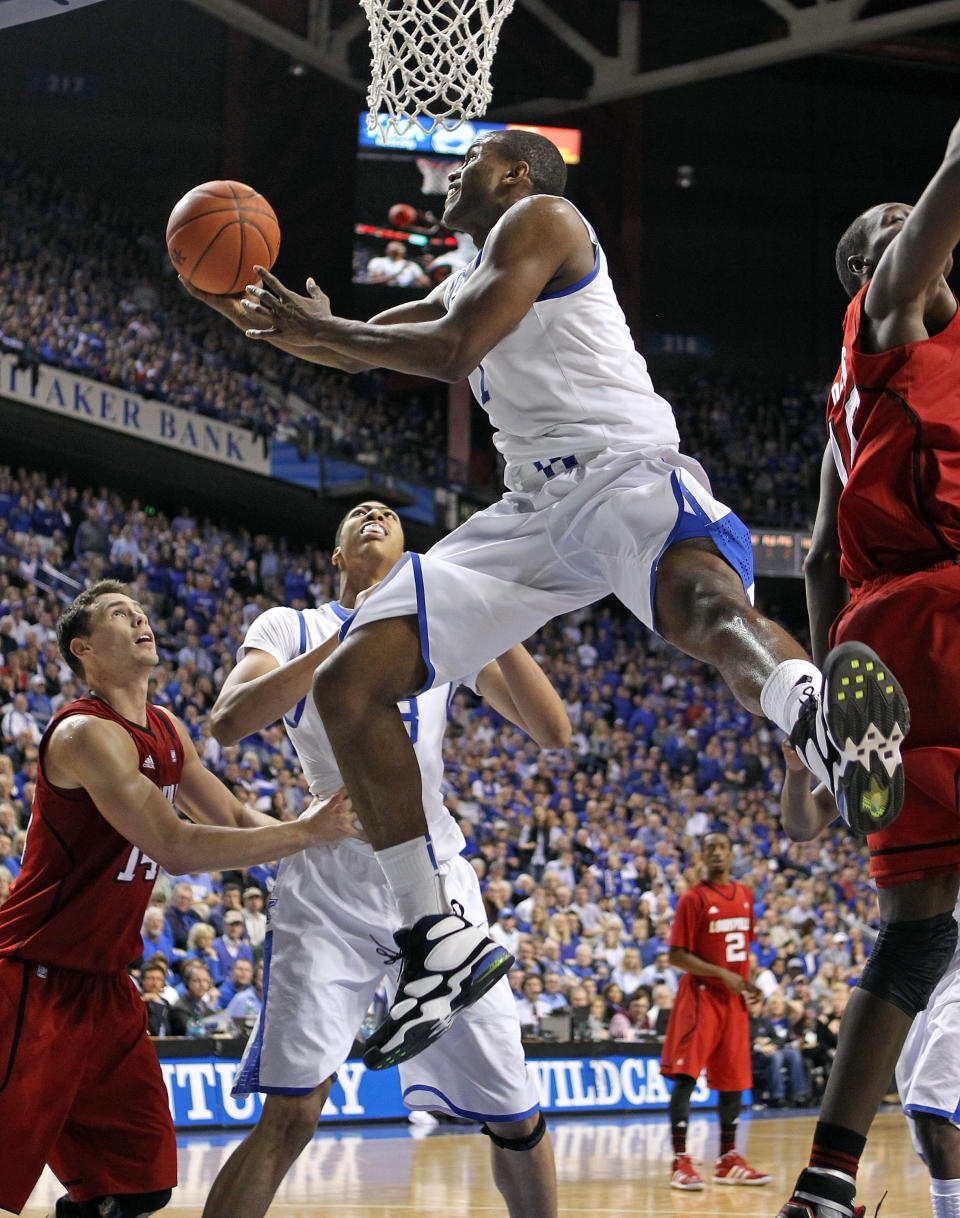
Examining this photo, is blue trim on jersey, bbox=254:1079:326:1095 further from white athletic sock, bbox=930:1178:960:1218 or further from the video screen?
the video screen

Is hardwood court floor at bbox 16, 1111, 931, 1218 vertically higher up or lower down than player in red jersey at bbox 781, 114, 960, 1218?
lower down

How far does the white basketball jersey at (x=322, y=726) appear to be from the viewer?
14.7ft

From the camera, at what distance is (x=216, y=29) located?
2339 centimetres

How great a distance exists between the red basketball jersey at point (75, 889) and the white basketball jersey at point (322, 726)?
0.71 metres

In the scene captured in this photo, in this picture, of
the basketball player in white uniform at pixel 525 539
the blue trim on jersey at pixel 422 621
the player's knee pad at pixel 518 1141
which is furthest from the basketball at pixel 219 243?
the player's knee pad at pixel 518 1141

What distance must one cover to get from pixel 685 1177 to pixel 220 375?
48.1 feet

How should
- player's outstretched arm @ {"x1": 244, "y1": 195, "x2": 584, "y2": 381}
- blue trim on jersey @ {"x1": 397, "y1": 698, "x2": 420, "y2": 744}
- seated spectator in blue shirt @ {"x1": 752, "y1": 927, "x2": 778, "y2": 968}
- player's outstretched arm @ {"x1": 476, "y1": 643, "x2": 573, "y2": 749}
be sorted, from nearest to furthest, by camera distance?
1. player's outstretched arm @ {"x1": 244, "y1": 195, "x2": 584, "y2": 381}
2. player's outstretched arm @ {"x1": 476, "y1": 643, "x2": 573, "y2": 749}
3. blue trim on jersey @ {"x1": 397, "y1": 698, "x2": 420, "y2": 744}
4. seated spectator in blue shirt @ {"x1": 752, "y1": 927, "x2": 778, "y2": 968}

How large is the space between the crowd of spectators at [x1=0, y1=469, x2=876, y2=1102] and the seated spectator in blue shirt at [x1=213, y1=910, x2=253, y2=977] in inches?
0.7

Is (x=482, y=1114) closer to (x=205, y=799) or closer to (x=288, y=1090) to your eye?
(x=288, y=1090)

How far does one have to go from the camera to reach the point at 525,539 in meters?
3.27

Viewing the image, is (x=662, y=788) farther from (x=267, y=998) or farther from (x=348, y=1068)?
(x=267, y=998)

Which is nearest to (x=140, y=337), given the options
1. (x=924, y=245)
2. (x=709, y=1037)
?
(x=709, y=1037)

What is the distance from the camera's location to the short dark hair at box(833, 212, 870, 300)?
3451 millimetres

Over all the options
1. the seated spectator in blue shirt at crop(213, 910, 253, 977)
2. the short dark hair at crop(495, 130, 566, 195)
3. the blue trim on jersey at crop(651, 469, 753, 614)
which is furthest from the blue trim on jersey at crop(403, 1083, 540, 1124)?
the seated spectator in blue shirt at crop(213, 910, 253, 977)
